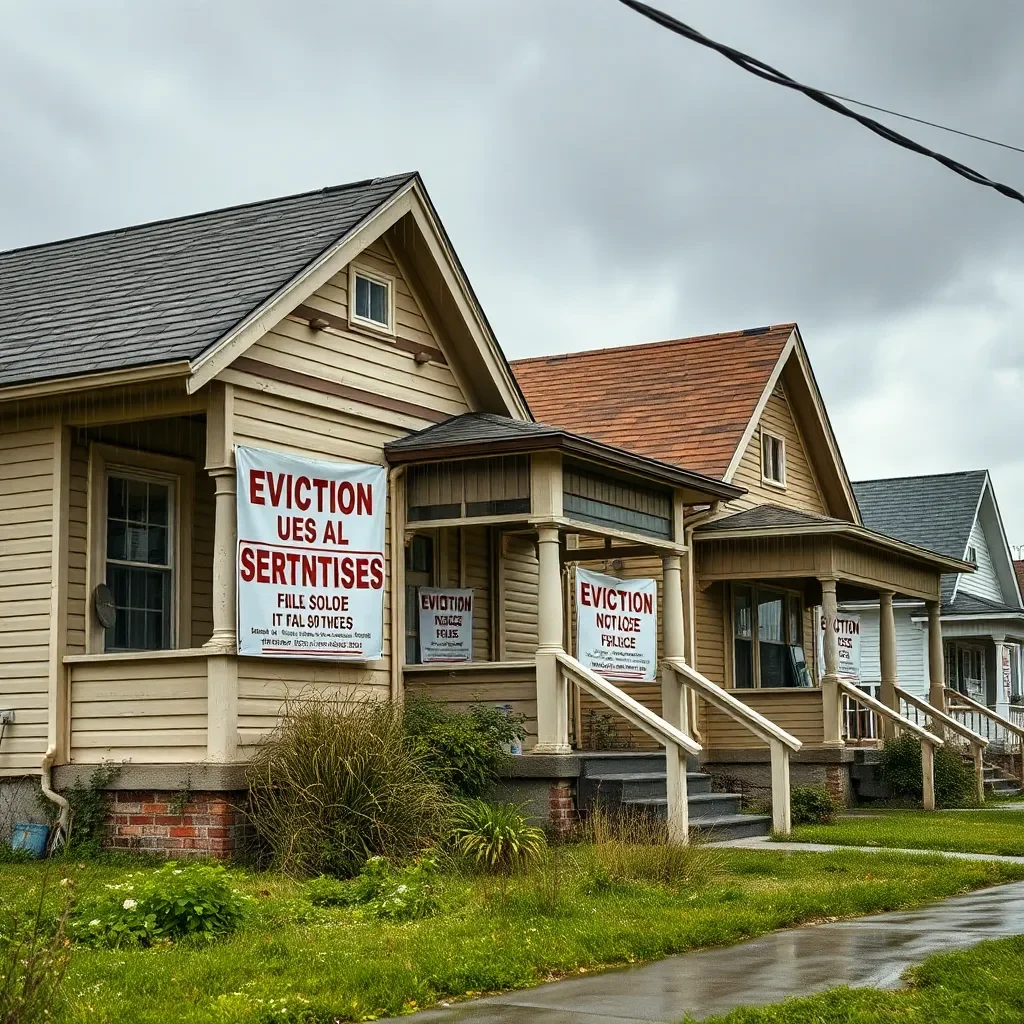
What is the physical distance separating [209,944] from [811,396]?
1980 cm

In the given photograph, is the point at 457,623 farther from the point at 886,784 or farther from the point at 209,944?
the point at 209,944

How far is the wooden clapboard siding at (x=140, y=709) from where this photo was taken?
46.0 ft

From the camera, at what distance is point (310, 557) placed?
49.1ft

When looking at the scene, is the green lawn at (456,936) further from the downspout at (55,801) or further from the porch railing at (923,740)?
the porch railing at (923,740)

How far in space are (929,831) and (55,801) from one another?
9327 mm

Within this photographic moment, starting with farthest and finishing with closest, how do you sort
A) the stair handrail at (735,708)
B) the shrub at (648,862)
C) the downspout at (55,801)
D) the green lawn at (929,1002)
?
the stair handrail at (735,708) → the downspout at (55,801) → the shrub at (648,862) → the green lawn at (929,1002)

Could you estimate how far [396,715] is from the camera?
14156 millimetres

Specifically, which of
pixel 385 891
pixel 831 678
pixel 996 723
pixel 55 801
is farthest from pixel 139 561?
pixel 996 723

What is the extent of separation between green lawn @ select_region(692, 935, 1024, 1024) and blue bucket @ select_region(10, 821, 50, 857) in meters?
8.45

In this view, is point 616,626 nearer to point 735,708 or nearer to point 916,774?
point 735,708

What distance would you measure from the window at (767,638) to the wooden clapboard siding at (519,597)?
5470 mm

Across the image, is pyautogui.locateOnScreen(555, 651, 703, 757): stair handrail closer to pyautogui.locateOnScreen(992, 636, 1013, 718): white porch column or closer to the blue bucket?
the blue bucket

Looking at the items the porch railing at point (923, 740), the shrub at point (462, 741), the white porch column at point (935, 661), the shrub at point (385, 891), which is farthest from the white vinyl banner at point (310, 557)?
the white porch column at point (935, 661)

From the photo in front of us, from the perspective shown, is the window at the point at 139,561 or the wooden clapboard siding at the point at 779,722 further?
the wooden clapboard siding at the point at 779,722
